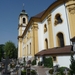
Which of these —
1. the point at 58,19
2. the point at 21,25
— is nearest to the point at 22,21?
the point at 21,25

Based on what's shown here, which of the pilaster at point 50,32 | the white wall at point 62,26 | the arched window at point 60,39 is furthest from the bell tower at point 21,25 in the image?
the arched window at point 60,39

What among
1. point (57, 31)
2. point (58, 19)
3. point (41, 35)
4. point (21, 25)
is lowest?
point (57, 31)

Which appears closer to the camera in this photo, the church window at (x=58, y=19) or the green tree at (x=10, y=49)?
the church window at (x=58, y=19)

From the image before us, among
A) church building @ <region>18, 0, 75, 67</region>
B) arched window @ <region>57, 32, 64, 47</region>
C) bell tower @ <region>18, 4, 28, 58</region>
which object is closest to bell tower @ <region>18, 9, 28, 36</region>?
bell tower @ <region>18, 4, 28, 58</region>

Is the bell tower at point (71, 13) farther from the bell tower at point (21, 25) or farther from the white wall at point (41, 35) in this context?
the bell tower at point (21, 25)

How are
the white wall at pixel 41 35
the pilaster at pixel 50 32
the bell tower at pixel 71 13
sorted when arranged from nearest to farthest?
1. the bell tower at pixel 71 13
2. the pilaster at pixel 50 32
3. the white wall at pixel 41 35

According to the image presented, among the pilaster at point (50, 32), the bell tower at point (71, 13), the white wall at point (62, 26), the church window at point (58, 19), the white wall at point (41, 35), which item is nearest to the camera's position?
the bell tower at point (71, 13)

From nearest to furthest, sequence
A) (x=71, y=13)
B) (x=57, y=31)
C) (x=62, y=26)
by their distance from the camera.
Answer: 1. (x=71, y=13)
2. (x=62, y=26)
3. (x=57, y=31)

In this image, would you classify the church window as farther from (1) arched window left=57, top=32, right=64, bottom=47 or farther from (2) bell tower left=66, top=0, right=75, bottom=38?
(2) bell tower left=66, top=0, right=75, bottom=38

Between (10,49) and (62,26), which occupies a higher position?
(62,26)

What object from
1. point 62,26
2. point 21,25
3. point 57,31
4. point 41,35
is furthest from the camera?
point 21,25

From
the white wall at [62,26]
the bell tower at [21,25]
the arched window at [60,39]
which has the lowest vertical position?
the arched window at [60,39]

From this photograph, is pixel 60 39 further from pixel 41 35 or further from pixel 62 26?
pixel 41 35

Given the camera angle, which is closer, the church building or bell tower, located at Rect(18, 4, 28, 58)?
the church building
